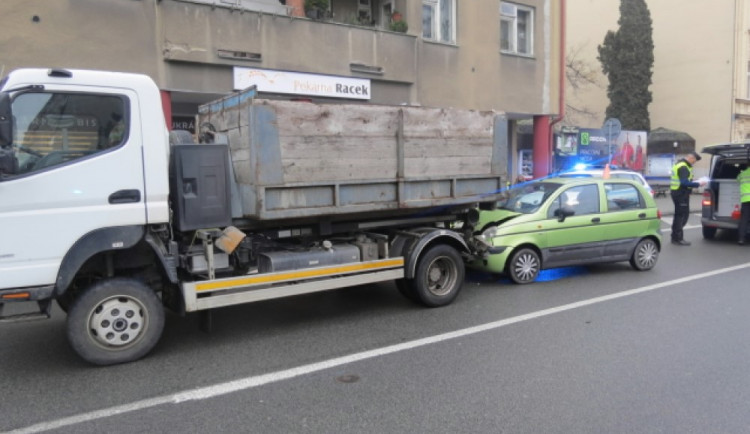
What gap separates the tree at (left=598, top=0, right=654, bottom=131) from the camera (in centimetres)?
3056

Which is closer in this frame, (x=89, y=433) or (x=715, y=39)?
(x=89, y=433)

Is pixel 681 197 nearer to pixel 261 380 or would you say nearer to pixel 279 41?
pixel 279 41

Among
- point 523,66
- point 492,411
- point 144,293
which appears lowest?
point 492,411

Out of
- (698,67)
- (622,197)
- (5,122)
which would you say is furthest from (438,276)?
(698,67)

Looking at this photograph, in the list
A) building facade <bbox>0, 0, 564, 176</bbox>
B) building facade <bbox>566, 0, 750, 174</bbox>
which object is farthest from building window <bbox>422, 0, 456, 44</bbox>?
building facade <bbox>566, 0, 750, 174</bbox>

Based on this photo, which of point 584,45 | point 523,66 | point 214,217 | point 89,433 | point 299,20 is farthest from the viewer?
point 584,45

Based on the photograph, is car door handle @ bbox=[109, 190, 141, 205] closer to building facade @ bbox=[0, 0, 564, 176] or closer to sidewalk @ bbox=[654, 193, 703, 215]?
building facade @ bbox=[0, 0, 564, 176]

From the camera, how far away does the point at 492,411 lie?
3795 mm

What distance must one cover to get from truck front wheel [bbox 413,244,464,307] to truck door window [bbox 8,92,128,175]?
11.4ft

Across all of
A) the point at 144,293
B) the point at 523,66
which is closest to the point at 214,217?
the point at 144,293

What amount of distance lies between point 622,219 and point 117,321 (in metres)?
7.21

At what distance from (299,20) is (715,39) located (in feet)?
86.8

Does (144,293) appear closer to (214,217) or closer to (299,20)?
(214,217)

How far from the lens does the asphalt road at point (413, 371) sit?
12.1 feet
